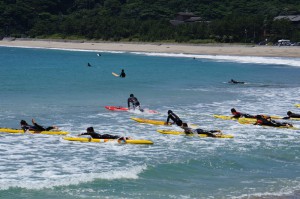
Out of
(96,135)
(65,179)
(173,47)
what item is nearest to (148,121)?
(96,135)

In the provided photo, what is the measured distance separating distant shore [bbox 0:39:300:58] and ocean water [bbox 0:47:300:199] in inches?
1672

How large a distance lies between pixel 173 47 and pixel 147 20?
3017 centimetres

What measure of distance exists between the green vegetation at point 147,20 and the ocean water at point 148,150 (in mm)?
57728

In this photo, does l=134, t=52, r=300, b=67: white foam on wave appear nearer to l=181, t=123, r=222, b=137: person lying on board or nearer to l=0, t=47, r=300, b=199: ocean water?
l=0, t=47, r=300, b=199: ocean water

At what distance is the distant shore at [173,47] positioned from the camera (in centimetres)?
8806

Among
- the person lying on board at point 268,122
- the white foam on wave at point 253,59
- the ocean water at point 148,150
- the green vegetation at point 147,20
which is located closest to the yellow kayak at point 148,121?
the ocean water at point 148,150

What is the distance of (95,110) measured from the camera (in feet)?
109

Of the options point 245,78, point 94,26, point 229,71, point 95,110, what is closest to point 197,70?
point 229,71

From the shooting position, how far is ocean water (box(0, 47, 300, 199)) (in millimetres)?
17375

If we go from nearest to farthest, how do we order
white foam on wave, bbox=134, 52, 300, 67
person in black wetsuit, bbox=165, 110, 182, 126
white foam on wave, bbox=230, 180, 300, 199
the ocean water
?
white foam on wave, bbox=230, 180, 300, 199 < the ocean water < person in black wetsuit, bbox=165, 110, 182, 126 < white foam on wave, bbox=134, 52, 300, 67

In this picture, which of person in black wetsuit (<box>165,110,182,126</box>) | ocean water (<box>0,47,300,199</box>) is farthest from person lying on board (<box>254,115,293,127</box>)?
person in black wetsuit (<box>165,110,182,126</box>)

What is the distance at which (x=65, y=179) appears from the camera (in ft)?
59.8

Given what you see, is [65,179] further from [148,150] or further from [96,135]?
[96,135]

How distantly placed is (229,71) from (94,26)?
67.8 m
